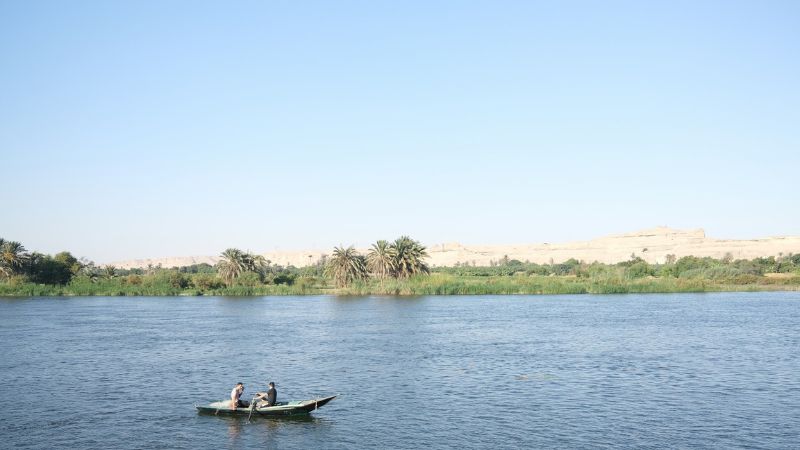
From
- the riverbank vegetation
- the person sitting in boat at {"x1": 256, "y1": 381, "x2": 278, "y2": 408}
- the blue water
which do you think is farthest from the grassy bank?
the person sitting in boat at {"x1": 256, "y1": 381, "x2": 278, "y2": 408}

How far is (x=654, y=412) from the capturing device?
117 ft

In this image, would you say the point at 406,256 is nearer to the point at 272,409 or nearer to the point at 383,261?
the point at 383,261

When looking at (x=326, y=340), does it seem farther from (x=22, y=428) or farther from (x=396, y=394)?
(x=22, y=428)

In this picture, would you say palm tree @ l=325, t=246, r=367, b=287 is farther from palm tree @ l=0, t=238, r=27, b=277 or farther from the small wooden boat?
the small wooden boat

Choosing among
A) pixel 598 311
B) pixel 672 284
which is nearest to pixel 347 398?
pixel 598 311

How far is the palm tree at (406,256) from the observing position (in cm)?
12625

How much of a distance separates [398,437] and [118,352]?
32975 mm

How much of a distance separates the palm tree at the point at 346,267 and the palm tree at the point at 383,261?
11.1 feet

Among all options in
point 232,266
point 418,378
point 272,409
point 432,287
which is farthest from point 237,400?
point 232,266

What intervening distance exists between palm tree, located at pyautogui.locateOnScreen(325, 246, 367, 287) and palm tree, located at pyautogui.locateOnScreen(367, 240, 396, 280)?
3.38m

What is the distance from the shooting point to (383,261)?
12594 centimetres

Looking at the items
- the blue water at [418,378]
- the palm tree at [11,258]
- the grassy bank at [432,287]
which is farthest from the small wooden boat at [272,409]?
the palm tree at [11,258]

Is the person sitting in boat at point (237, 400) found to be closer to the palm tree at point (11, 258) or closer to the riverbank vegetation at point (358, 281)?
the riverbank vegetation at point (358, 281)

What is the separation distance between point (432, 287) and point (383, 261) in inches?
374
